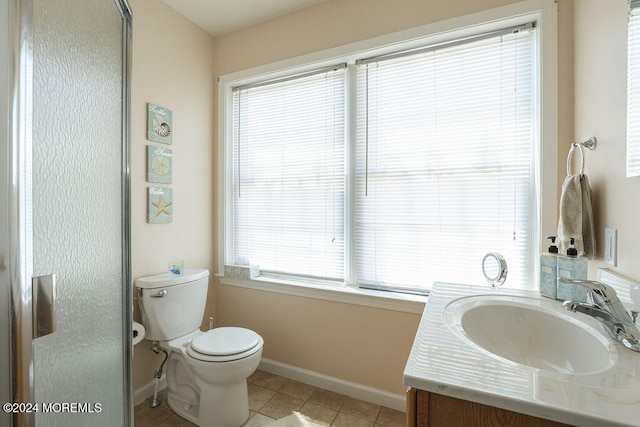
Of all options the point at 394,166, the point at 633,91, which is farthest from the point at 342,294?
the point at 633,91

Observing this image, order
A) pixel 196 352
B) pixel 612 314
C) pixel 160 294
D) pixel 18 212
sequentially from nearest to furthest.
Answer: pixel 18 212
pixel 612 314
pixel 196 352
pixel 160 294

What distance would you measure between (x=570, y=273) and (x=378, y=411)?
1.27 meters

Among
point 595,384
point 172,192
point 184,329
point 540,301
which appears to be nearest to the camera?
point 595,384

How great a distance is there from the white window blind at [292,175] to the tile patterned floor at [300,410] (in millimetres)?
745

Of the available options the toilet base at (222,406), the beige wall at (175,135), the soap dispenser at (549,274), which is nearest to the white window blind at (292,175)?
the beige wall at (175,135)

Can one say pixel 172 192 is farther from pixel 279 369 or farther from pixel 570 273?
pixel 570 273

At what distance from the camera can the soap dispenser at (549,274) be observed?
109cm

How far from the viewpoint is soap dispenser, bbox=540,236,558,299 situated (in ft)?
3.58

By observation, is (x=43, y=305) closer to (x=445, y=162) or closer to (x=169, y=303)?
(x=169, y=303)

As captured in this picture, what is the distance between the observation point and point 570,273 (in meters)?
1.05

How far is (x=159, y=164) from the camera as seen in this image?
6.19ft

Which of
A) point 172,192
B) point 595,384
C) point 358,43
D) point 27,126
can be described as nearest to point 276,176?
point 172,192

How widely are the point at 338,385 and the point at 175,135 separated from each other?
6.55ft

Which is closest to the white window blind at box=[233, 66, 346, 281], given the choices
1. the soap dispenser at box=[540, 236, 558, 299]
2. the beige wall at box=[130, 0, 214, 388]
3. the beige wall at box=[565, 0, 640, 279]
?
the beige wall at box=[130, 0, 214, 388]
